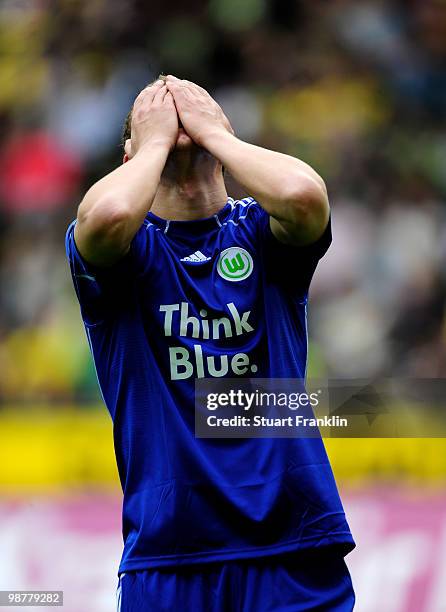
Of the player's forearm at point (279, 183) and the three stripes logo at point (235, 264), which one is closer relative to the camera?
the player's forearm at point (279, 183)

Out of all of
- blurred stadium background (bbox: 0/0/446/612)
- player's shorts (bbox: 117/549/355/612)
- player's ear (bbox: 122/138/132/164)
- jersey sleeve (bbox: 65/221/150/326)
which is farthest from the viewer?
blurred stadium background (bbox: 0/0/446/612)

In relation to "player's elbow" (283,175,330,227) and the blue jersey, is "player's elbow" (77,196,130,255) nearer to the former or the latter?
the blue jersey

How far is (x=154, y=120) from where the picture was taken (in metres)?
2.77

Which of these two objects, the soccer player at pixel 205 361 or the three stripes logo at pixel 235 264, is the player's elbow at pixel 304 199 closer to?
the soccer player at pixel 205 361

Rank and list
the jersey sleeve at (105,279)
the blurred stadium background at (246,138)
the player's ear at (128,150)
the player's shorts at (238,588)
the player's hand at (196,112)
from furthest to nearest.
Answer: the blurred stadium background at (246,138)
the player's ear at (128,150)
the player's hand at (196,112)
the jersey sleeve at (105,279)
the player's shorts at (238,588)

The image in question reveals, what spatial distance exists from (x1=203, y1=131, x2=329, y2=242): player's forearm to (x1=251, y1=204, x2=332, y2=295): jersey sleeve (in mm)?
49

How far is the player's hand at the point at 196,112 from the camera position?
2.72m

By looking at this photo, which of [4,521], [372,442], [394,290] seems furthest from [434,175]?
[4,521]

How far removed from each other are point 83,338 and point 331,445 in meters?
2.05

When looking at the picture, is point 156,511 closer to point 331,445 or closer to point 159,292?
point 159,292

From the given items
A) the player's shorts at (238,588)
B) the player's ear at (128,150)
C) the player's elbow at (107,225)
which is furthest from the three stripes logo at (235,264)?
the player's shorts at (238,588)

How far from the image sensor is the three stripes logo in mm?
2652

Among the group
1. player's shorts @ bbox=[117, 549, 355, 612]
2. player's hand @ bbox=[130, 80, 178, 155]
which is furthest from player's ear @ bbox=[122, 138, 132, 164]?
player's shorts @ bbox=[117, 549, 355, 612]

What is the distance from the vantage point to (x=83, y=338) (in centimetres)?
693
